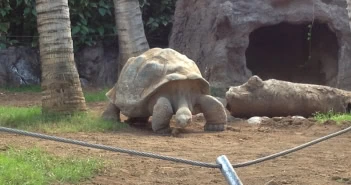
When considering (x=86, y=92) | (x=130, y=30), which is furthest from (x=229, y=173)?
(x=86, y=92)

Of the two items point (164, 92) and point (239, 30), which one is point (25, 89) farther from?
point (164, 92)

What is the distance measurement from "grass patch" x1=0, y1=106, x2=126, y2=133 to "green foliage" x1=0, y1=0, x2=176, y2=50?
5.29 m

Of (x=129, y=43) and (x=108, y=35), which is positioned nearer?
(x=129, y=43)

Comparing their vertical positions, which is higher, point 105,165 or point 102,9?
point 102,9

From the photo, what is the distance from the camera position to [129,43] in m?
11.2

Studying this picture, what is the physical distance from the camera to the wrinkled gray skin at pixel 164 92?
7695 millimetres

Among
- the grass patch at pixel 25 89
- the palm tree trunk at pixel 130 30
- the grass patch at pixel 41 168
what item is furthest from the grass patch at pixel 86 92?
the grass patch at pixel 41 168

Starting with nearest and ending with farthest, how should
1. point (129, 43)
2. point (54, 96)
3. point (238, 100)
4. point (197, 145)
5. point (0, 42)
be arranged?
point (197, 145) → point (54, 96) → point (238, 100) → point (129, 43) → point (0, 42)

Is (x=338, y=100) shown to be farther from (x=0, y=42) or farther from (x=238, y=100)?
(x=0, y=42)

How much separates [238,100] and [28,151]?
3.67 metres

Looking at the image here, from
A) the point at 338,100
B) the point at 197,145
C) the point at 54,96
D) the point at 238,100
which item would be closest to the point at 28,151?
the point at 197,145

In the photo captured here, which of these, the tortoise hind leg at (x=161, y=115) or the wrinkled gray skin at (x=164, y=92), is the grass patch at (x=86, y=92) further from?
the tortoise hind leg at (x=161, y=115)

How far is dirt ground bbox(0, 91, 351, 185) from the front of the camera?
5230mm

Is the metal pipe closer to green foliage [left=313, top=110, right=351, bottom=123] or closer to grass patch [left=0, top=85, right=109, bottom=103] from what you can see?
green foliage [left=313, top=110, right=351, bottom=123]
